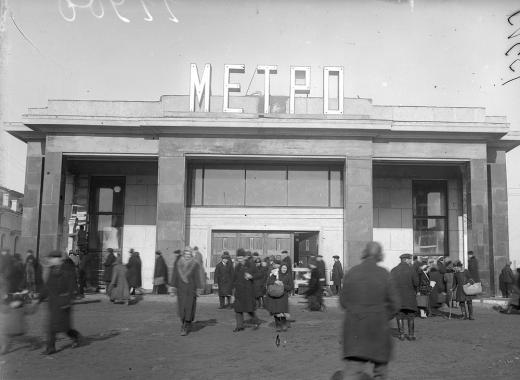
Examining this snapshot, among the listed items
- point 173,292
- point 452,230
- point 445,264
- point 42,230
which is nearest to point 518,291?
point 445,264

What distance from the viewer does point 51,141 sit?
973 inches

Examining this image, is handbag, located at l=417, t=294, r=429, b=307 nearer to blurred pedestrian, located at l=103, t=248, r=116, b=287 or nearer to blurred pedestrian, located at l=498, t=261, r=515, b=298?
blurred pedestrian, located at l=498, t=261, r=515, b=298

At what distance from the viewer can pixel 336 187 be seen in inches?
1022

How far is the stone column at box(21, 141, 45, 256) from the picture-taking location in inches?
977

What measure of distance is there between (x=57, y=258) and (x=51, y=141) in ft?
48.5

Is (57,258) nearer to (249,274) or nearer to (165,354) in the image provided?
(165,354)

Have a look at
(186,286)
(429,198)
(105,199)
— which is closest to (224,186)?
(105,199)

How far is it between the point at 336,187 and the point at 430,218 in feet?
15.9

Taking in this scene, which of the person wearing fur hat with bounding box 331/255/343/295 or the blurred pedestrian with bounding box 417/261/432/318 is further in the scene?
the person wearing fur hat with bounding box 331/255/343/295

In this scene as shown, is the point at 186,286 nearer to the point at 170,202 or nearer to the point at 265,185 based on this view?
the point at 170,202

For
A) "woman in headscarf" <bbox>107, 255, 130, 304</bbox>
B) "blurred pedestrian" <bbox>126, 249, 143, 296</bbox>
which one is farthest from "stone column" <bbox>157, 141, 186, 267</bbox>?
"woman in headscarf" <bbox>107, 255, 130, 304</bbox>

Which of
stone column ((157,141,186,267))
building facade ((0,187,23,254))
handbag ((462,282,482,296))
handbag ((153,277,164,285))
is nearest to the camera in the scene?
building facade ((0,187,23,254))

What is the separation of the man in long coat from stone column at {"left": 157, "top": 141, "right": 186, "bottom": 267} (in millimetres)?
16970

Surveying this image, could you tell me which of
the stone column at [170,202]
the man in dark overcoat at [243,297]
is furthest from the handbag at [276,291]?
the stone column at [170,202]
